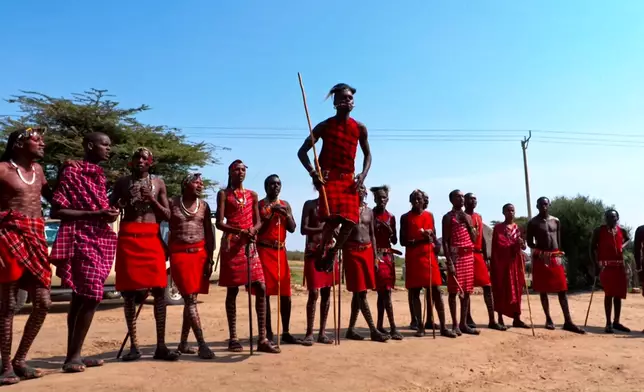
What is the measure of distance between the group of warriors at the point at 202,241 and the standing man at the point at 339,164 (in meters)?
0.01

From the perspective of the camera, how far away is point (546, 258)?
9773 mm

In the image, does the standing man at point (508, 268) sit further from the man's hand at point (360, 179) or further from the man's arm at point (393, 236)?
the man's hand at point (360, 179)

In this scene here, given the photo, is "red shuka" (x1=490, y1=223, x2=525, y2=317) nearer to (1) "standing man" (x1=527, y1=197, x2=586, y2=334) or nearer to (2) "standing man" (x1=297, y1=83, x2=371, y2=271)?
(1) "standing man" (x1=527, y1=197, x2=586, y2=334)

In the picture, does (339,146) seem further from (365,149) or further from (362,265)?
(362,265)

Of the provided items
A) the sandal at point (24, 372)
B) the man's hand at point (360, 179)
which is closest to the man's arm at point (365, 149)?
the man's hand at point (360, 179)

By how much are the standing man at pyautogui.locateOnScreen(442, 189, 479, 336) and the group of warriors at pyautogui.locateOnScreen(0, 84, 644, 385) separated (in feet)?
0.06

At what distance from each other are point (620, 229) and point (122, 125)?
18.3m

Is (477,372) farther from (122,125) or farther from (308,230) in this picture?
(122,125)

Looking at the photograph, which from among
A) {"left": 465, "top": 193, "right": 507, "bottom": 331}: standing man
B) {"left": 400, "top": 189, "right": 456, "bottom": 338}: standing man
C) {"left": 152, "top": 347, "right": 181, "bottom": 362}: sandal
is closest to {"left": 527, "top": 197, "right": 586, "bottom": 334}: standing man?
{"left": 465, "top": 193, "right": 507, "bottom": 331}: standing man

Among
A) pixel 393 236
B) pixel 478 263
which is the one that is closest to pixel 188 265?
pixel 393 236

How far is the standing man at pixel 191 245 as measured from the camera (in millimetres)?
6172

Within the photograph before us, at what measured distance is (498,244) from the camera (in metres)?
10.0

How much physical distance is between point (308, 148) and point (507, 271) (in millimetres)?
5330

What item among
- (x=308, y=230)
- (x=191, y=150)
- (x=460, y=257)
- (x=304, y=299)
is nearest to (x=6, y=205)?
(x=308, y=230)
